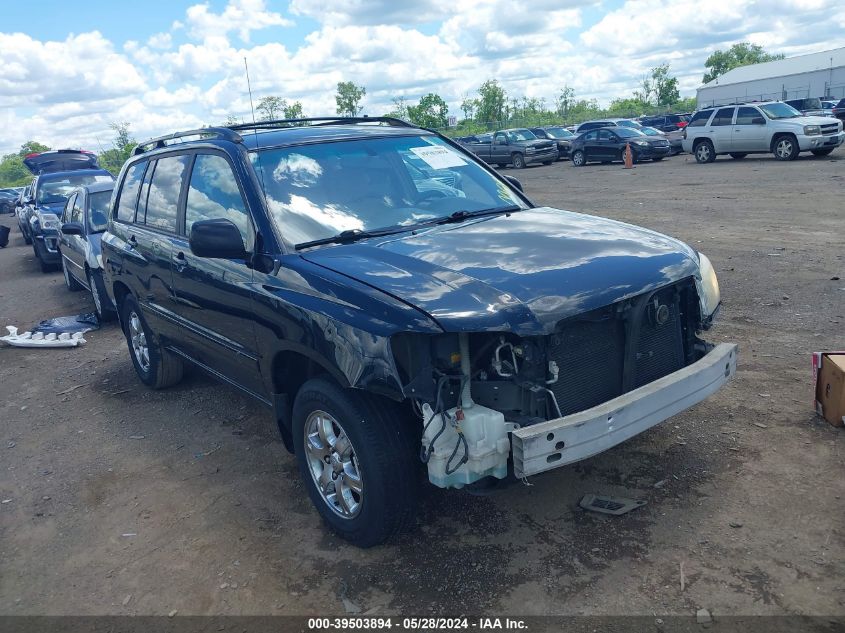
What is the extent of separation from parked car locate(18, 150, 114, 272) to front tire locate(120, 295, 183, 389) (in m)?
6.50

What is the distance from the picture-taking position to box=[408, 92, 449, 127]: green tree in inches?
2223

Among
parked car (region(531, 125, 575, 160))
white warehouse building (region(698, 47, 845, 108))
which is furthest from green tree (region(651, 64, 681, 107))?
parked car (region(531, 125, 575, 160))

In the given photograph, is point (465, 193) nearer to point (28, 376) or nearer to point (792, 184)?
point (28, 376)

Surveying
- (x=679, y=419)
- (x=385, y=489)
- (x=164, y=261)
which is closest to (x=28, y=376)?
(x=164, y=261)

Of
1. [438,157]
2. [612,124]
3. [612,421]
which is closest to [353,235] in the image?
[438,157]

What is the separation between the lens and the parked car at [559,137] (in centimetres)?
3147

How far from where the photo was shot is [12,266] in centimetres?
1599

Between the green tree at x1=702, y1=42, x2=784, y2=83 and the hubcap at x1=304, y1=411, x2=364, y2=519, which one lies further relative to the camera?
the green tree at x1=702, y1=42, x2=784, y2=83

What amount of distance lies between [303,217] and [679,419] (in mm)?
2677

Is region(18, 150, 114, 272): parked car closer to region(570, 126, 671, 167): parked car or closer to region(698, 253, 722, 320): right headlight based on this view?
region(698, 253, 722, 320): right headlight

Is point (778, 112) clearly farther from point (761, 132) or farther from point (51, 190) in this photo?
point (51, 190)

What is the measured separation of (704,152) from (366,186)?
70.4 feet

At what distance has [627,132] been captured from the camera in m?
27.1

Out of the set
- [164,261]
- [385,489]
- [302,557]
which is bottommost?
[302,557]
